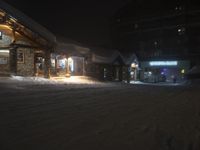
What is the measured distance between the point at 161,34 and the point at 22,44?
175 feet

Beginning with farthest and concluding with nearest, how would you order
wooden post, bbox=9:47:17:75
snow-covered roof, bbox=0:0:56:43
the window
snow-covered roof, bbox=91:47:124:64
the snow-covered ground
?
1. snow-covered roof, bbox=91:47:124:64
2. the window
3. wooden post, bbox=9:47:17:75
4. snow-covered roof, bbox=0:0:56:43
5. the snow-covered ground

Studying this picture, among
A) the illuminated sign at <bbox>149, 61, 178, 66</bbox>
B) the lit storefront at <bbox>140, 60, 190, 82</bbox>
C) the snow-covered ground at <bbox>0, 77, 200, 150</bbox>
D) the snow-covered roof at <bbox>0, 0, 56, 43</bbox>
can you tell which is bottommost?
the snow-covered ground at <bbox>0, 77, 200, 150</bbox>

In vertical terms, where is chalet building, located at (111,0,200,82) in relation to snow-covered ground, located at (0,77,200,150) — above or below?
above

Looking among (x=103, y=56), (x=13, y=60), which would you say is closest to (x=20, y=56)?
(x=13, y=60)

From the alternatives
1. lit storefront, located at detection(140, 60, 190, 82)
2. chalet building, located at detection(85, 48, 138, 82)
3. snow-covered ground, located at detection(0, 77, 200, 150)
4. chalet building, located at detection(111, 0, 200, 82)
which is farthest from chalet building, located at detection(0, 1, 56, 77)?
lit storefront, located at detection(140, 60, 190, 82)

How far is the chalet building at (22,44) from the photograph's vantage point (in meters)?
25.4

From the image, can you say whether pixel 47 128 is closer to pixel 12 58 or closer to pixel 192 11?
pixel 12 58

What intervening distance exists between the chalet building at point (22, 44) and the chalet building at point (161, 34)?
3329 centimetres

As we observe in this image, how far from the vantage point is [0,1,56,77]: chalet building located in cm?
2544

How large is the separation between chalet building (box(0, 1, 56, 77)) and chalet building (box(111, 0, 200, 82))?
33.3 m

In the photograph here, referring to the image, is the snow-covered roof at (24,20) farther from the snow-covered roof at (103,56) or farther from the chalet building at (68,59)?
the snow-covered roof at (103,56)

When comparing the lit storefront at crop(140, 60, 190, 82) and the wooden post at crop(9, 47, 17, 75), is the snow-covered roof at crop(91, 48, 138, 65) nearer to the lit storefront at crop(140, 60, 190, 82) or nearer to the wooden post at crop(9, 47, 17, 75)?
the wooden post at crop(9, 47, 17, 75)

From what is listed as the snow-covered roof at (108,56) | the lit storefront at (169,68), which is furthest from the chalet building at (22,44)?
the lit storefront at (169,68)

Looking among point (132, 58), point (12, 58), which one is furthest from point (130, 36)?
point (12, 58)
